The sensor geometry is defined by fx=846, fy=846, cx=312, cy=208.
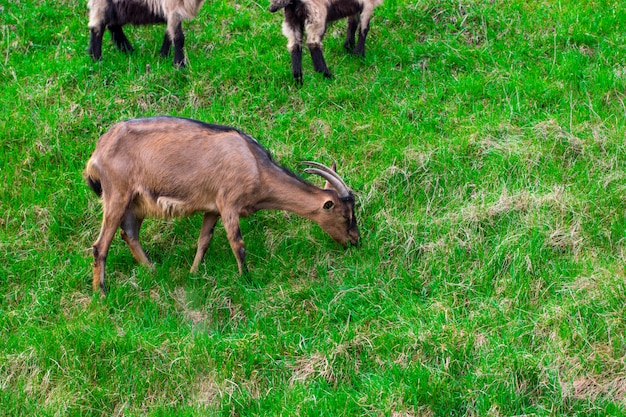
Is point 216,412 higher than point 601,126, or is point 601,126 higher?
point 601,126

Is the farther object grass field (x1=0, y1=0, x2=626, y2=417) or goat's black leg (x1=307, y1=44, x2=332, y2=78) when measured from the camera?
goat's black leg (x1=307, y1=44, x2=332, y2=78)

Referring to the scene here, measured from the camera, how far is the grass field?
553 centimetres

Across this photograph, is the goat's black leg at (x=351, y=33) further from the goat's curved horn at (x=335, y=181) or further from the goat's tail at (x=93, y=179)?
the goat's tail at (x=93, y=179)

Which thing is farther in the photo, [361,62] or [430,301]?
[361,62]

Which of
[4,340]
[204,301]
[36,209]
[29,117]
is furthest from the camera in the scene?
[29,117]

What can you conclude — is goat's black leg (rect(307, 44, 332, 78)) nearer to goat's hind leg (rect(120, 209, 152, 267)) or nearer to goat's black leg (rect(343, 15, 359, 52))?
goat's black leg (rect(343, 15, 359, 52))

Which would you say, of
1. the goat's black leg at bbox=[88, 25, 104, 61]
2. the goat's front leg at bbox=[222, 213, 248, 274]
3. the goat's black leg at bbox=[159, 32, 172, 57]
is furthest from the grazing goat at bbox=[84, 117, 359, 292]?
the goat's black leg at bbox=[88, 25, 104, 61]

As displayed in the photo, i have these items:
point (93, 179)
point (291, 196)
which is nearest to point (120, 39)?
point (93, 179)

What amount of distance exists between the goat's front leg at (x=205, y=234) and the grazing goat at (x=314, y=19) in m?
2.29

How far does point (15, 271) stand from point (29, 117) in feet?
6.86

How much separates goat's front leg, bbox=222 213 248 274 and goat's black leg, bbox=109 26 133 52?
339 centimetres

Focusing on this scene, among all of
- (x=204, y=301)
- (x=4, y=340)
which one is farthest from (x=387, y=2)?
(x=4, y=340)

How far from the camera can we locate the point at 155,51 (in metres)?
9.26

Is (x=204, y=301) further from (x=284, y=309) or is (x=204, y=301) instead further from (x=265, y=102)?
(x=265, y=102)
